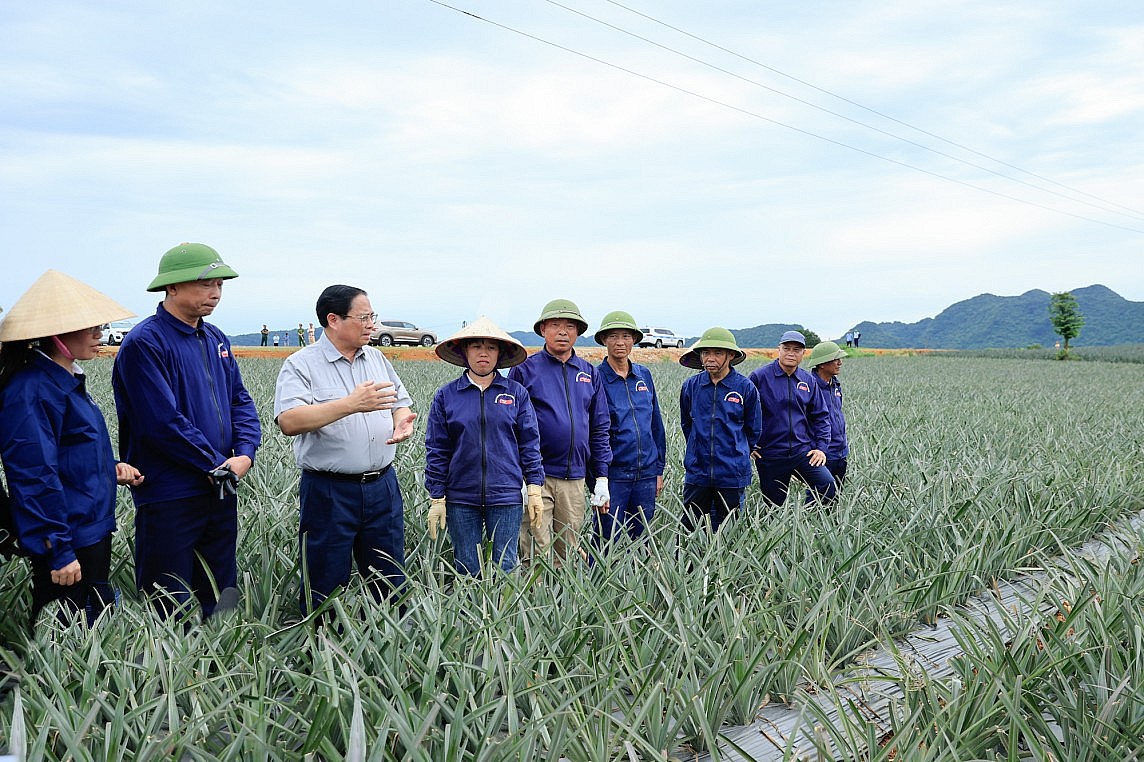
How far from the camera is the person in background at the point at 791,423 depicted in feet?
16.5

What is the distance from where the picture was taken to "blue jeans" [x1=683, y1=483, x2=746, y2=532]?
182 inches

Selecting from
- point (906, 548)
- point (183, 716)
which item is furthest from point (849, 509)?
point (183, 716)

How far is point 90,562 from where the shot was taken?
2891 millimetres

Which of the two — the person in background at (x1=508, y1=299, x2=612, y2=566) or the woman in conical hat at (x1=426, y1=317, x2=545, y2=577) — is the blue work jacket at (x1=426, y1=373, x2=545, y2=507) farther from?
the person in background at (x1=508, y1=299, x2=612, y2=566)

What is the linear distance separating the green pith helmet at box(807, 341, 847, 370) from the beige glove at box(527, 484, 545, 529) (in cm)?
254

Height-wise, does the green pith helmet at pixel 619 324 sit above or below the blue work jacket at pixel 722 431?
above

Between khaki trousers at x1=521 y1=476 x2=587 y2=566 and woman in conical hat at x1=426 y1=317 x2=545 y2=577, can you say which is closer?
woman in conical hat at x1=426 y1=317 x2=545 y2=577

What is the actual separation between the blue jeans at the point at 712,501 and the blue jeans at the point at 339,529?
6.29 feet

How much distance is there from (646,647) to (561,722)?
68 centimetres

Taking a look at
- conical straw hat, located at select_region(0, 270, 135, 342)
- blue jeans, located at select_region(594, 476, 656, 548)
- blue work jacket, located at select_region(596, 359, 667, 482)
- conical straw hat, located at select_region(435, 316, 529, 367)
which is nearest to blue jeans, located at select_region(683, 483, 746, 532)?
blue jeans, located at select_region(594, 476, 656, 548)

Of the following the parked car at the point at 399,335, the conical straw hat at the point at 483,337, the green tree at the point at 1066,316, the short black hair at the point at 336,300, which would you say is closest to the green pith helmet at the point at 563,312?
the conical straw hat at the point at 483,337

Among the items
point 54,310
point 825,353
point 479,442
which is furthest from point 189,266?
point 825,353

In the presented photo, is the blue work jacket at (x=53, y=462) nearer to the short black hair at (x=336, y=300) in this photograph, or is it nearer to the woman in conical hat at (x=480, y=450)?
the short black hair at (x=336, y=300)

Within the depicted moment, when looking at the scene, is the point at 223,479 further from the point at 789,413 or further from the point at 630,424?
the point at 789,413
